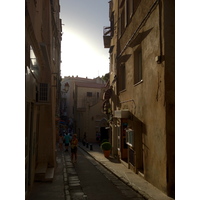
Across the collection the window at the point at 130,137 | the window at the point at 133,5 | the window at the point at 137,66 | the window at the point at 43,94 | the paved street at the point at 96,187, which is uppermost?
the window at the point at 133,5

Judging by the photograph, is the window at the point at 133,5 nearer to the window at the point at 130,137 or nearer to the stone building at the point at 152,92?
the stone building at the point at 152,92

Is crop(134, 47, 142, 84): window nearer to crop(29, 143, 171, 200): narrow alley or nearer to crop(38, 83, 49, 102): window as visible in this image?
crop(38, 83, 49, 102): window

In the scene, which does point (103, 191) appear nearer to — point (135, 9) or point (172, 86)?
point (172, 86)

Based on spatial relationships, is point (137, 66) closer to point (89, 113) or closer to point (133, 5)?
point (133, 5)

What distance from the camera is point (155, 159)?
7.73 metres

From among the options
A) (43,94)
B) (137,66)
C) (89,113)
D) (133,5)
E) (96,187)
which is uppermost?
(133,5)

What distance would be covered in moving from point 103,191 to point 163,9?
639 cm

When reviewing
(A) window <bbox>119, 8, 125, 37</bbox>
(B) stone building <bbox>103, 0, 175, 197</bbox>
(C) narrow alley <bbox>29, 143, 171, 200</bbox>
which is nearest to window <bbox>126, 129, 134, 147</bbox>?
(B) stone building <bbox>103, 0, 175, 197</bbox>

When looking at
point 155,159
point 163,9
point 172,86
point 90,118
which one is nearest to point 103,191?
point 155,159

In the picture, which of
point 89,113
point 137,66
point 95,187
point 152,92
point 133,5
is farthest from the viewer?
point 89,113

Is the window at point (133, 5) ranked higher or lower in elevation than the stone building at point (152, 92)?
higher

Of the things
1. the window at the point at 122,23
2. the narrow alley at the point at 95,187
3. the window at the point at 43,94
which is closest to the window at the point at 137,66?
the window at the point at 122,23

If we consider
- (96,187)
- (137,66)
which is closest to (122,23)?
(137,66)

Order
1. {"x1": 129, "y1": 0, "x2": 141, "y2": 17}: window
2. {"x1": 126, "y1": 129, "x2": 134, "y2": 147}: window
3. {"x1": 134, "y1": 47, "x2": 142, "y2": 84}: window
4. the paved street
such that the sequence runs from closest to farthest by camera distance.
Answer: the paved street → {"x1": 126, "y1": 129, "x2": 134, "y2": 147}: window → {"x1": 134, "y1": 47, "x2": 142, "y2": 84}: window → {"x1": 129, "y1": 0, "x2": 141, "y2": 17}: window
